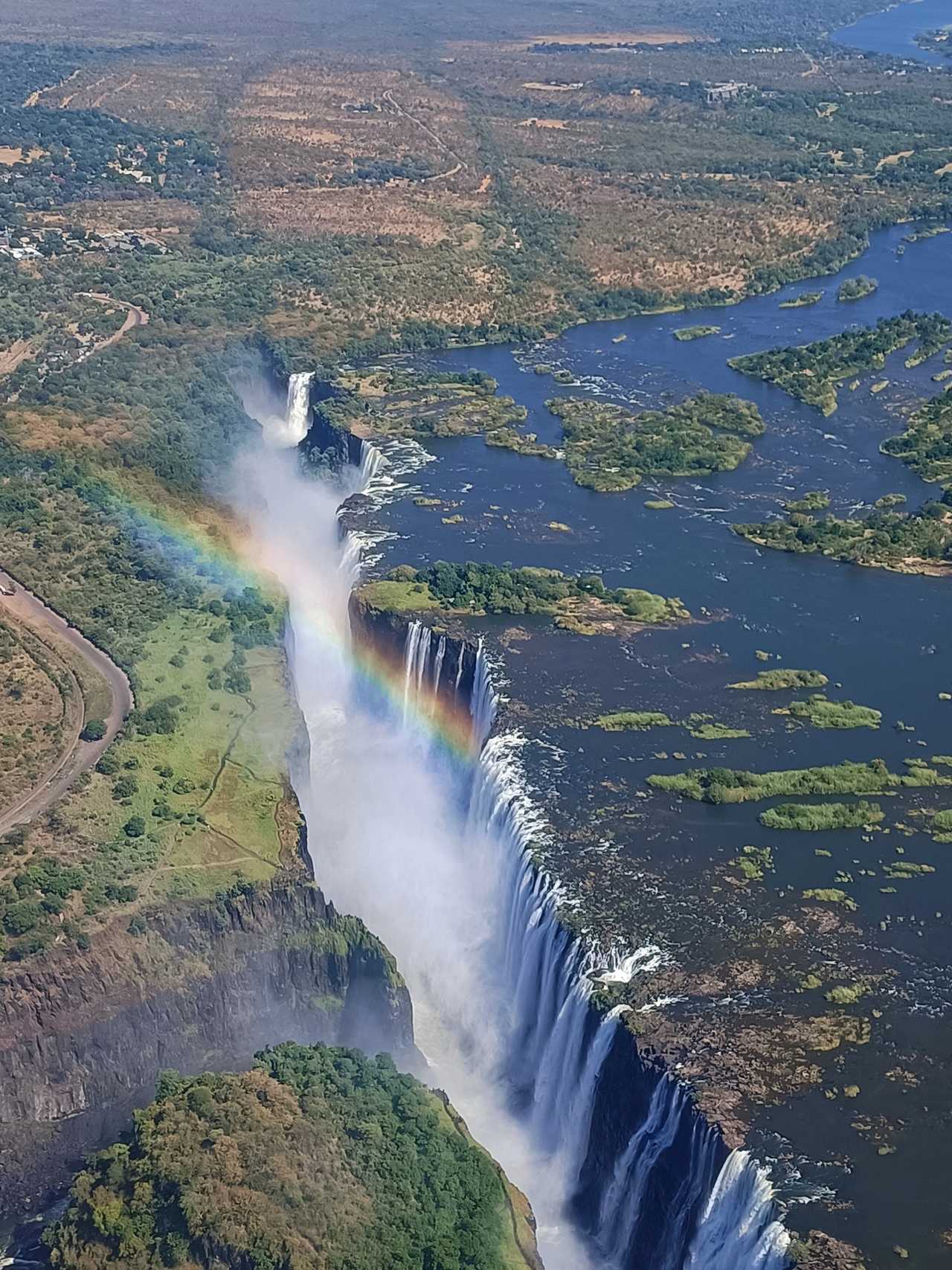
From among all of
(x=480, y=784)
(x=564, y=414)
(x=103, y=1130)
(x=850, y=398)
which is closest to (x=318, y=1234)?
(x=103, y=1130)

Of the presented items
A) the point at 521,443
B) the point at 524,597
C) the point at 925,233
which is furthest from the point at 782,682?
the point at 925,233

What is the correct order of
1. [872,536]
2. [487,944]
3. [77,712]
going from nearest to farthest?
1. [487,944]
2. [77,712]
3. [872,536]

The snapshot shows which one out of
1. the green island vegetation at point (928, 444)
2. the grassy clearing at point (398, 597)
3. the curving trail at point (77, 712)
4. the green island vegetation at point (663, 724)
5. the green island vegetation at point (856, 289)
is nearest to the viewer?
the curving trail at point (77, 712)

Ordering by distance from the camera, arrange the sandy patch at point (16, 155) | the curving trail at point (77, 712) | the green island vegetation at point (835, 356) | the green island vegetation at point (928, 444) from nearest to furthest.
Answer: the curving trail at point (77, 712) → the green island vegetation at point (928, 444) → the green island vegetation at point (835, 356) → the sandy patch at point (16, 155)

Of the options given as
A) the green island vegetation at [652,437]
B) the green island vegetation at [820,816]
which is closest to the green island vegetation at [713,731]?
the green island vegetation at [820,816]

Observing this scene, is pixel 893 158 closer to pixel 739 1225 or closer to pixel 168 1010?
pixel 168 1010

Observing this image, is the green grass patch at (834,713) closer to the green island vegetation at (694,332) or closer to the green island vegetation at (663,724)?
the green island vegetation at (663,724)

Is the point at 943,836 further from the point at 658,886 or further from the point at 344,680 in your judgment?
A: the point at 344,680
